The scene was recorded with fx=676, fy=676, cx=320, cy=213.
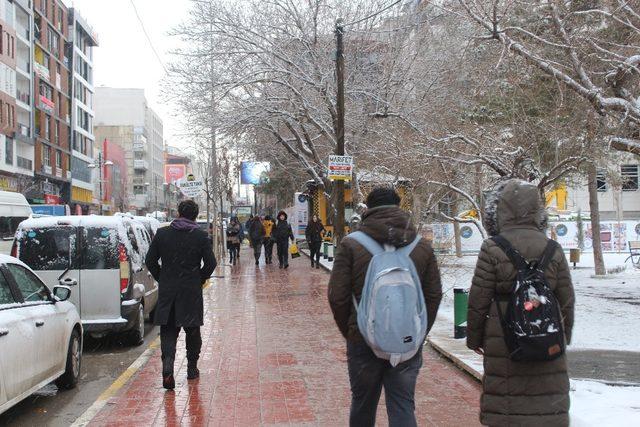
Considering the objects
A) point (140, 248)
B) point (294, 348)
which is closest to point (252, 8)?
point (140, 248)

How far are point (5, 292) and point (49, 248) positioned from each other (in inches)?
135

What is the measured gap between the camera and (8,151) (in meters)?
48.3

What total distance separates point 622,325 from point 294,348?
514 cm

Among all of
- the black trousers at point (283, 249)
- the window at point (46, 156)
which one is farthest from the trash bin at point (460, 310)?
the window at point (46, 156)

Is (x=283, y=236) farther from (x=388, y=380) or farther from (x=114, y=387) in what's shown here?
(x=388, y=380)

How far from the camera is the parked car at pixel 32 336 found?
207 inches

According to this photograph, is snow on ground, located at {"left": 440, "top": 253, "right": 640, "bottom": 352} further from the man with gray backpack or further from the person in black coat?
the man with gray backpack

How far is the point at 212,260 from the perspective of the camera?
21.7ft

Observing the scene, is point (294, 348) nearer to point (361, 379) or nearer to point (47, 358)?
point (47, 358)

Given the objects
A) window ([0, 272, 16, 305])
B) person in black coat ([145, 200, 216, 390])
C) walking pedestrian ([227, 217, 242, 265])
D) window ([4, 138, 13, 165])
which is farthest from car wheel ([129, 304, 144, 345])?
window ([4, 138, 13, 165])

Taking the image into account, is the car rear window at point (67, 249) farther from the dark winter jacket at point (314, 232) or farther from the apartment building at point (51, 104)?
the apartment building at point (51, 104)

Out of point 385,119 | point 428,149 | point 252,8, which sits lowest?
point 428,149

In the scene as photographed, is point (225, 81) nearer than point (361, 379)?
No

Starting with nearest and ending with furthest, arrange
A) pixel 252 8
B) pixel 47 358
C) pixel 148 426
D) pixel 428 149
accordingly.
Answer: pixel 148 426 < pixel 47 358 < pixel 428 149 < pixel 252 8
